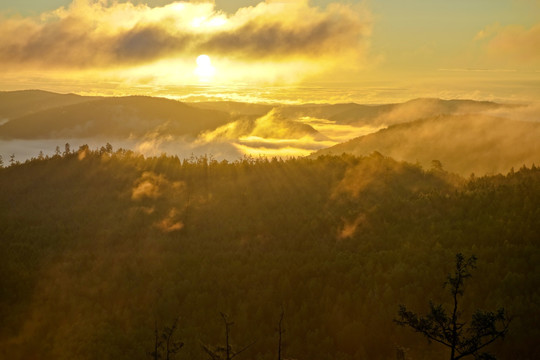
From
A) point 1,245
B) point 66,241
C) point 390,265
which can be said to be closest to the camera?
point 390,265

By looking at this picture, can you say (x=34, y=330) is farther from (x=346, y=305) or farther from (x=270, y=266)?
(x=346, y=305)

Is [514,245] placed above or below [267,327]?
above

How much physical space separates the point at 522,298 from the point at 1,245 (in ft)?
523

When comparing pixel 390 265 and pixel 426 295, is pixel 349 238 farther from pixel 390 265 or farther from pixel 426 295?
pixel 426 295

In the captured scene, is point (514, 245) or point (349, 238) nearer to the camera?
point (514, 245)

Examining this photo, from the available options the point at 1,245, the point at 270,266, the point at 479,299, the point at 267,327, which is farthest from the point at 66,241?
the point at 479,299

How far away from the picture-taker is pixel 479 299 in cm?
13738

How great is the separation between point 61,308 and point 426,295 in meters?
101

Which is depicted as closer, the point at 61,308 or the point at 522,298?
the point at 522,298

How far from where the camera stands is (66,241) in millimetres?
196875

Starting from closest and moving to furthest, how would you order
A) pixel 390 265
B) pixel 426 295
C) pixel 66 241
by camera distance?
pixel 426 295
pixel 390 265
pixel 66 241

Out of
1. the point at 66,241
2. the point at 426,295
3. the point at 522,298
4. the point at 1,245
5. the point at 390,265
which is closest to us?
the point at 522,298

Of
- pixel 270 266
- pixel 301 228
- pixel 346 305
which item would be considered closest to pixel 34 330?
pixel 270 266

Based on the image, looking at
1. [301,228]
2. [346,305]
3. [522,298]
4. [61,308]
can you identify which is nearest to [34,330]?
[61,308]
